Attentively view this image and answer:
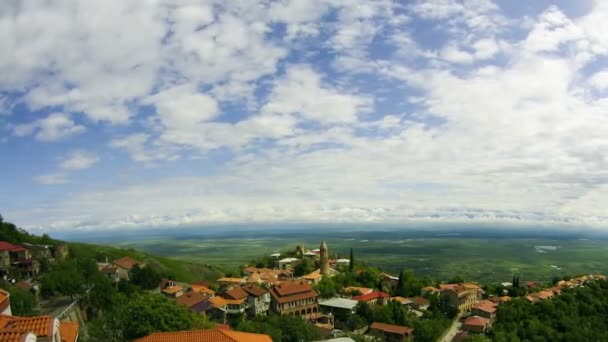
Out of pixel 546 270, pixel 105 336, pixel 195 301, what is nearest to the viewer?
pixel 105 336

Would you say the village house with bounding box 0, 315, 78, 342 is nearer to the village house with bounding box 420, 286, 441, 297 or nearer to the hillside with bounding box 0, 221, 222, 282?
the hillside with bounding box 0, 221, 222, 282

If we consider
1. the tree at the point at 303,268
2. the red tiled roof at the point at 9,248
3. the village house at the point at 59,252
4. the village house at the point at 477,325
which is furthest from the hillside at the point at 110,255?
the village house at the point at 477,325

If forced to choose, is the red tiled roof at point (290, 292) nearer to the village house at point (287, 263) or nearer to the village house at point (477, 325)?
the village house at point (477, 325)

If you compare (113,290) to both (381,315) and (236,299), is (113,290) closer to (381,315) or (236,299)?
(236,299)

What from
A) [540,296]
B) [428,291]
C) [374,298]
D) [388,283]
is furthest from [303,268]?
[540,296]

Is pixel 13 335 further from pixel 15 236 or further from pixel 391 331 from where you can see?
pixel 15 236

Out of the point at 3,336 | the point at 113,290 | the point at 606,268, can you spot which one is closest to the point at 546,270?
the point at 606,268

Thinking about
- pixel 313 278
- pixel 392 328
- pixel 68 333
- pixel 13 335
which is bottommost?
pixel 392 328
